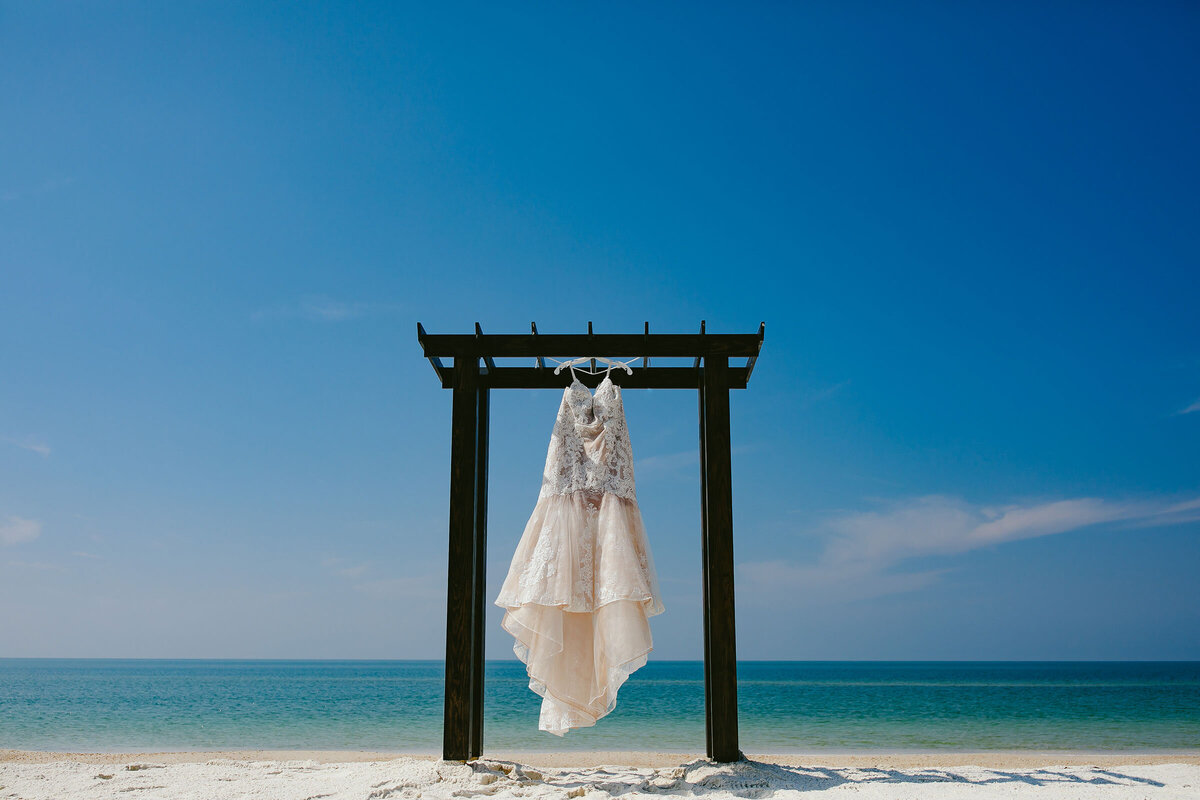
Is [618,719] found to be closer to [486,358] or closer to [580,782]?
[580,782]

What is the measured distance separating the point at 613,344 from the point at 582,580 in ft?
4.25

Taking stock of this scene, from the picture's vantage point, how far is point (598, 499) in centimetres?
423

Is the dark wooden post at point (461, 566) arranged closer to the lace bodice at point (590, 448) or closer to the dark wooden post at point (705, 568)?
the lace bodice at point (590, 448)

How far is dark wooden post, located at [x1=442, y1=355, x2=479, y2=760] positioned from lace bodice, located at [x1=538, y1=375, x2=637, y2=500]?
1.44ft

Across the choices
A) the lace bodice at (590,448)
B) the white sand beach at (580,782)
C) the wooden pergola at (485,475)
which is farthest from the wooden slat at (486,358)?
the white sand beach at (580,782)

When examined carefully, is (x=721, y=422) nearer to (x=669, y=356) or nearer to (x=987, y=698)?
(x=669, y=356)

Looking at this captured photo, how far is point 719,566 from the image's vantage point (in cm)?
416

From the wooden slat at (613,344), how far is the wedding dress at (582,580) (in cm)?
33

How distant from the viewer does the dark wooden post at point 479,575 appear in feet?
14.0

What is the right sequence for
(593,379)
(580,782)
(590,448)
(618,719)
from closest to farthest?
(580,782)
(590,448)
(593,379)
(618,719)

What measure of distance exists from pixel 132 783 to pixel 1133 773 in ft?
18.4

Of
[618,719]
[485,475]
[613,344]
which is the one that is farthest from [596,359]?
[618,719]

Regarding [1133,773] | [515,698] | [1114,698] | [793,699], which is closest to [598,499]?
[1133,773]

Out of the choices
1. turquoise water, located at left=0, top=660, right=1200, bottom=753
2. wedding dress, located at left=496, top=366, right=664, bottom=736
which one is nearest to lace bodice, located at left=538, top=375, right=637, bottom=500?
wedding dress, located at left=496, top=366, right=664, bottom=736
